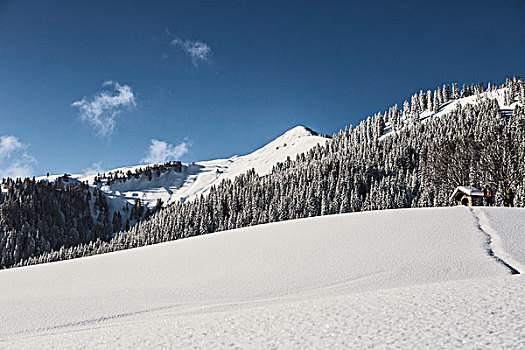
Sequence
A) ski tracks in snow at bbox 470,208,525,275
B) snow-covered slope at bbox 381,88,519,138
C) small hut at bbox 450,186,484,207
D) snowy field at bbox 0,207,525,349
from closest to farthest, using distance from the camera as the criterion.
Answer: snowy field at bbox 0,207,525,349 < ski tracks in snow at bbox 470,208,525,275 < small hut at bbox 450,186,484,207 < snow-covered slope at bbox 381,88,519,138

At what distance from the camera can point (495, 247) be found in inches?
559

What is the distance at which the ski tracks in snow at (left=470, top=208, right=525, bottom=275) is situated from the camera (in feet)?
38.1

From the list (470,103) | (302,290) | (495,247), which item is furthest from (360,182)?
(302,290)

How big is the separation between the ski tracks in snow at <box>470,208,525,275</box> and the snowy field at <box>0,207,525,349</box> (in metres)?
0.05

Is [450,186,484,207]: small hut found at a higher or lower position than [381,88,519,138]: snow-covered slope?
lower

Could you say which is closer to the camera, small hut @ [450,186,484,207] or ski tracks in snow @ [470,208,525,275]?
ski tracks in snow @ [470,208,525,275]

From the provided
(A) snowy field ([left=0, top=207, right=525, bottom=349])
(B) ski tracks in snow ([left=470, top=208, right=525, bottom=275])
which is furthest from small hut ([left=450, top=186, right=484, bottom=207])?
(B) ski tracks in snow ([left=470, top=208, right=525, bottom=275])

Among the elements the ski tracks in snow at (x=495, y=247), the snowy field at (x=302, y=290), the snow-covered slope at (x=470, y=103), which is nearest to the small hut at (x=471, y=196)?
the snowy field at (x=302, y=290)

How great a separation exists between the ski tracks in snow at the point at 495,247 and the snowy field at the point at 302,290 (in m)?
0.05

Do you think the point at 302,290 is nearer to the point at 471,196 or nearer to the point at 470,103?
the point at 471,196

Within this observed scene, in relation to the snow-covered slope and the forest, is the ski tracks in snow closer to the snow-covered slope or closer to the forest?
the forest

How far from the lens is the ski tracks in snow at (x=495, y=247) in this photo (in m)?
11.6

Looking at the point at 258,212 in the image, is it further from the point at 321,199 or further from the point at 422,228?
the point at 422,228

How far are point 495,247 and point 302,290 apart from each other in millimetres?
9211
